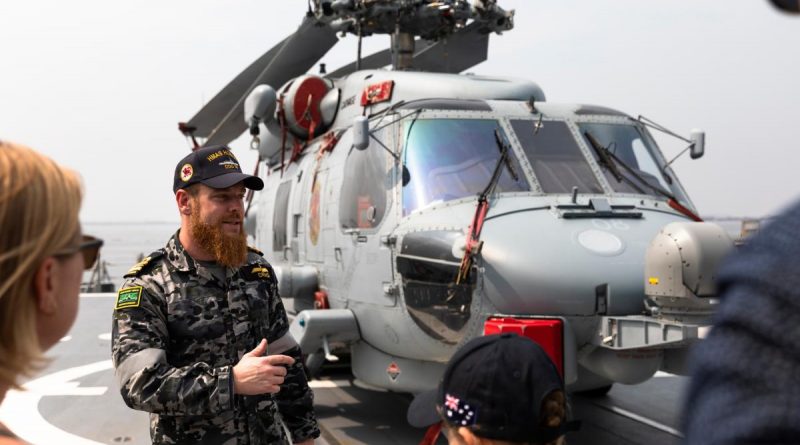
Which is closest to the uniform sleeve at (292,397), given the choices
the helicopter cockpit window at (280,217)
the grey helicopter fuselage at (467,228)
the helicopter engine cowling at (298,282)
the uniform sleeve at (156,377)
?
the uniform sleeve at (156,377)

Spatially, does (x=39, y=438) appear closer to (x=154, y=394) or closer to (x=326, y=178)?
(x=326, y=178)

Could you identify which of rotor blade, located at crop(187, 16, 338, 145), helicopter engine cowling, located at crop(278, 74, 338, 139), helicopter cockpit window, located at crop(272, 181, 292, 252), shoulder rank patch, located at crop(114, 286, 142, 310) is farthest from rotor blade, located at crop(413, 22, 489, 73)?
shoulder rank patch, located at crop(114, 286, 142, 310)

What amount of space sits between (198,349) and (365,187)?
332cm

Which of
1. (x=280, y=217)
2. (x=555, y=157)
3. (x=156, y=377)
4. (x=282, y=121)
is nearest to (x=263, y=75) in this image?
(x=282, y=121)

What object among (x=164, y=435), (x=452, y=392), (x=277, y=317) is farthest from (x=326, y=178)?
(x=452, y=392)

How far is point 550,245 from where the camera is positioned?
4.62m

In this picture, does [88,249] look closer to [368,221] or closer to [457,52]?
[368,221]

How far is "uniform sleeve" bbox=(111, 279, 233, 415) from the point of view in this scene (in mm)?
2498

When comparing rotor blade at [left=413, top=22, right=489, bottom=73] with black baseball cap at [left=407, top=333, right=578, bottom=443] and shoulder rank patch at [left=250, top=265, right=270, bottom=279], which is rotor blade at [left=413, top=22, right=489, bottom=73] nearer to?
shoulder rank patch at [left=250, top=265, right=270, bottom=279]

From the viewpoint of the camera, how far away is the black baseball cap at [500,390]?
1450 mm

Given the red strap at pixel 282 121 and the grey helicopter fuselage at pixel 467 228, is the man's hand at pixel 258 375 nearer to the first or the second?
the grey helicopter fuselage at pixel 467 228

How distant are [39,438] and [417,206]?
12.5 ft

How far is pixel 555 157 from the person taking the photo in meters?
5.64

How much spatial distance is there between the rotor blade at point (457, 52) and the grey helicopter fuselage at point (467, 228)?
218cm
